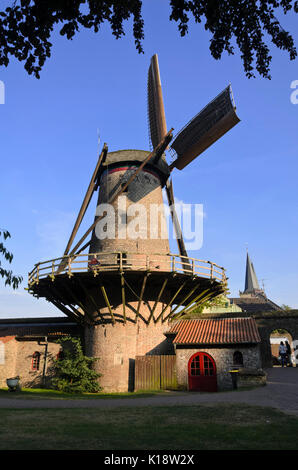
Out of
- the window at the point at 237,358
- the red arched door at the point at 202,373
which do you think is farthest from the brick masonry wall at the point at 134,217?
the window at the point at 237,358

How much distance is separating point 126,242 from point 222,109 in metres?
8.78

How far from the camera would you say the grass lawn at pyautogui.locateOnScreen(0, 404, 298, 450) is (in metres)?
4.77

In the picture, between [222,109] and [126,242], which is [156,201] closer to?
[126,242]

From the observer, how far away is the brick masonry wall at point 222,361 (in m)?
15.9

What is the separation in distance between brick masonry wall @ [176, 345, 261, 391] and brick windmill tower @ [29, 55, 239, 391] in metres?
1.25

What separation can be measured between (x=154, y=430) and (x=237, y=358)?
11.5 metres

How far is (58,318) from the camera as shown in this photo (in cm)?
2198

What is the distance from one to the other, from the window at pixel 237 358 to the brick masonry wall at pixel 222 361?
0.46 feet

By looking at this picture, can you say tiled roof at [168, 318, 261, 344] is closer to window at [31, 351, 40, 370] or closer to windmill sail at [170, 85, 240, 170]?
window at [31, 351, 40, 370]

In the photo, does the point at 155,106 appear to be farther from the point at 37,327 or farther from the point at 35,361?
the point at 35,361

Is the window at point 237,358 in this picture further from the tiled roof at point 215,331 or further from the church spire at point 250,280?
the church spire at point 250,280

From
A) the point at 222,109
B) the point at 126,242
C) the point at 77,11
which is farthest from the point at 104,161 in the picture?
the point at 77,11

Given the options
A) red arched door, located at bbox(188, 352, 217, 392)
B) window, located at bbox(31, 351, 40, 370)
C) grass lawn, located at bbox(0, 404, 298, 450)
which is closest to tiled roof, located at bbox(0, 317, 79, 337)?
window, located at bbox(31, 351, 40, 370)

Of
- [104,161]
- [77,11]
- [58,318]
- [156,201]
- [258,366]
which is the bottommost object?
[258,366]
